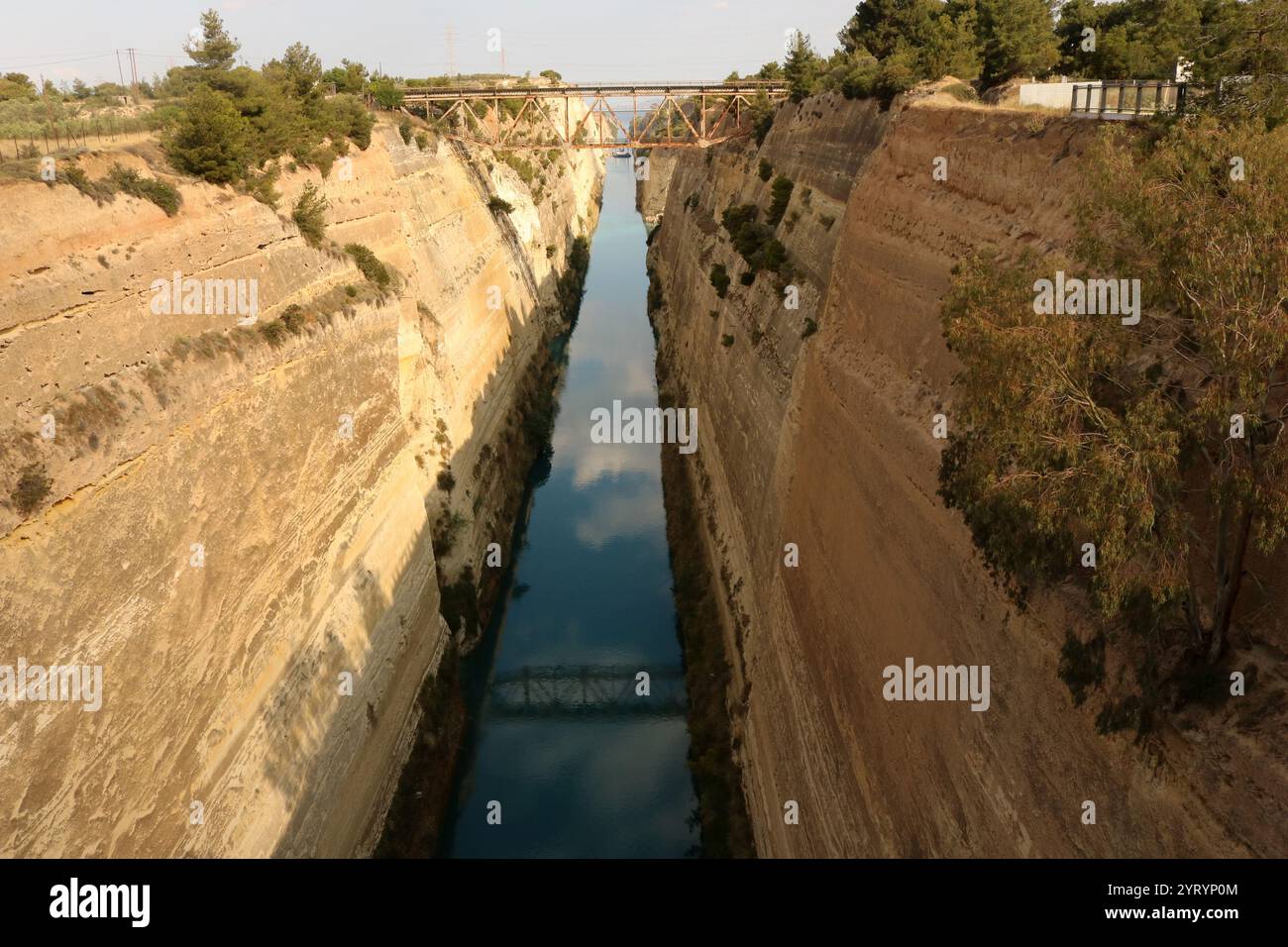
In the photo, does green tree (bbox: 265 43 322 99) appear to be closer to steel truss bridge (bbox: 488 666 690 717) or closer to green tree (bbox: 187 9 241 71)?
green tree (bbox: 187 9 241 71)

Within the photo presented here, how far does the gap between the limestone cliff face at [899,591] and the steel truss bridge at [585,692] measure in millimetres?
1932

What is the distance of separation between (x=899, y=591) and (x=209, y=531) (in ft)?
26.6

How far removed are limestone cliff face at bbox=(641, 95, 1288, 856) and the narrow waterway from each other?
195cm

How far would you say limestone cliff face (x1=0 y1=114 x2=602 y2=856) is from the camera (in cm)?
834

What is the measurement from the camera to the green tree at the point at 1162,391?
188 inches

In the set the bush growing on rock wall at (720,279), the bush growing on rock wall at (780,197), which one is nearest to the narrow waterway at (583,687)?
the bush growing on rock wall at (720,279)

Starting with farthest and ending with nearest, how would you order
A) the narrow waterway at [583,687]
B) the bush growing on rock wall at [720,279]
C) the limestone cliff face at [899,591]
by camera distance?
the bush growing on rock wall at [720,279]
the narrow waterway at [583,687]
the limestone cliff face at [899,591]

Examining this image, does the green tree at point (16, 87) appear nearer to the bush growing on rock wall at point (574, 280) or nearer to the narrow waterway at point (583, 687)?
the narrow waterway at point (583, 687)

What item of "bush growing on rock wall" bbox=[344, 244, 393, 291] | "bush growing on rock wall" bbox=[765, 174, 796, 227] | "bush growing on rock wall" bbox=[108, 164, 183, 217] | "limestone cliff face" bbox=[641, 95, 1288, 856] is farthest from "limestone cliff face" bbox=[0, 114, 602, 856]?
"bush growing on rock wall" bbox=[765, 174, 796, 227]

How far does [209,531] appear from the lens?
10.7 metres

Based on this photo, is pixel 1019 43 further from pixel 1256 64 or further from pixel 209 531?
pixel 209 531
